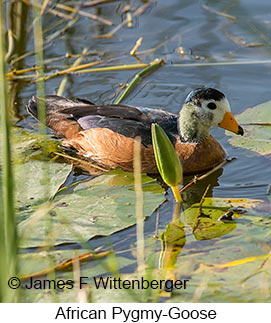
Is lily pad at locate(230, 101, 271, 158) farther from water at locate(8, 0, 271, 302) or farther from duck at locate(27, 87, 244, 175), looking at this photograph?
duck at locate(27, 87, 244, 175)

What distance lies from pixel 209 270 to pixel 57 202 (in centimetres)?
170

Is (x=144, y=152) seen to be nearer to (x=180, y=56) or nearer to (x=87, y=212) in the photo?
(x=87, y=212)

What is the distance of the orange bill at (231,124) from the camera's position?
7043mm

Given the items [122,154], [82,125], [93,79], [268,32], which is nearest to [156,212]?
[122,154]

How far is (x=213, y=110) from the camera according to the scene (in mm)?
7109

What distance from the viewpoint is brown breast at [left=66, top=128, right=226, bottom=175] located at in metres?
7.16

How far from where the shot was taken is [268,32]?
9.70 m

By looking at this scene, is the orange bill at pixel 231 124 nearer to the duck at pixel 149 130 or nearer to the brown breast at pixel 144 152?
the duck at pixel 149 130

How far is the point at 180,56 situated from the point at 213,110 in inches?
98.7

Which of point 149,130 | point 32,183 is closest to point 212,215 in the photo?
point 149,130

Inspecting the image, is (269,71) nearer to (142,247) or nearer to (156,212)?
(156,212)

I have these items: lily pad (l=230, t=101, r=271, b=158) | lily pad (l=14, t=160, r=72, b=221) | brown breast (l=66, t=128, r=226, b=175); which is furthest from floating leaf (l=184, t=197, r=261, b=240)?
lily pad (l=14, t=160, r=72, b=221)

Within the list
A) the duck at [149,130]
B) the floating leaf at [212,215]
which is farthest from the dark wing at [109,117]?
the floating leaf at [212,215]
